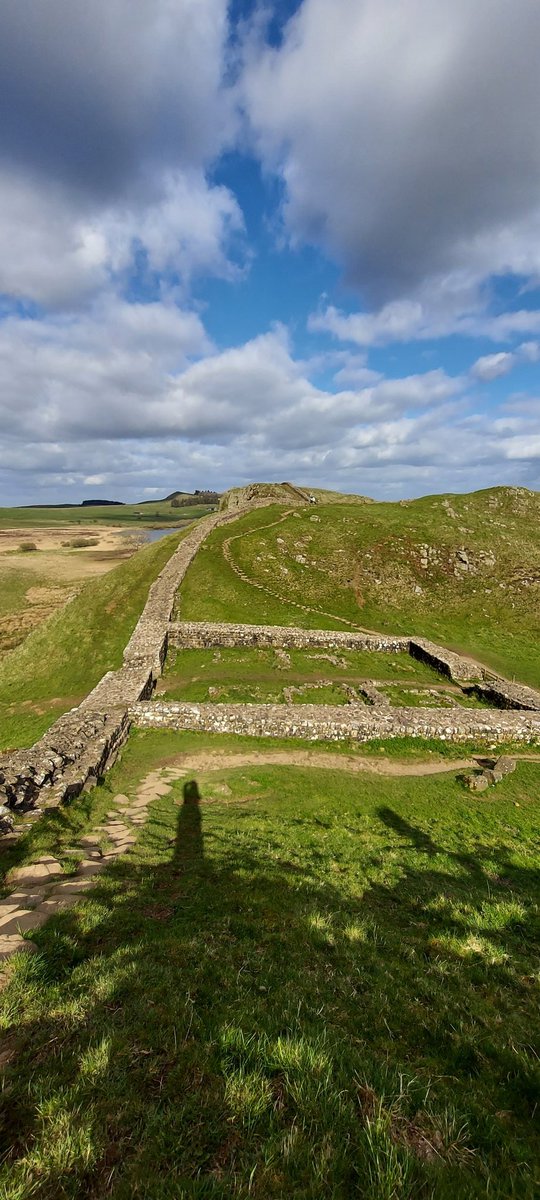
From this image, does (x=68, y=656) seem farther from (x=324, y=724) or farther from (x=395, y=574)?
(x=395, y=574)

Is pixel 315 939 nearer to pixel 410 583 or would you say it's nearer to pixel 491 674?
pixel 491 674

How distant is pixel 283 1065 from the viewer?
15.4ft

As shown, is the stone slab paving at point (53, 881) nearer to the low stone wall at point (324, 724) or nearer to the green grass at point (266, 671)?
the low stone wall at point (324, 724)

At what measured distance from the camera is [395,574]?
51844 millimetres

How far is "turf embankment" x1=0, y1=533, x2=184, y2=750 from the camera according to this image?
27.1 metres

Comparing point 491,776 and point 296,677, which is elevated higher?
point 296,677

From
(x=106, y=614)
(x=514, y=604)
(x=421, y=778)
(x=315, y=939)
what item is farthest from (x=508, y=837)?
(x=514, y=604)

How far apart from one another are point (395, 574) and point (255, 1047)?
5016 centimetres

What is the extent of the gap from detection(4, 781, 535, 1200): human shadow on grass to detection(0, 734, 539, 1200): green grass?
0.8 inches

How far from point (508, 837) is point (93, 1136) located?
50.3 feet

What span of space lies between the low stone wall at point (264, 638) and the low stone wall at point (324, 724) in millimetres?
12123

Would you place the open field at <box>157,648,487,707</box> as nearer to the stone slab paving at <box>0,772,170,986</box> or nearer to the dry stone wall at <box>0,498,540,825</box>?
the dry stone wall at <box>0,498,540,825</box>

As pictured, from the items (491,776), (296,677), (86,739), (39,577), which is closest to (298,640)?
(296,677)

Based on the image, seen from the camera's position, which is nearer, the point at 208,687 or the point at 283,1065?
the point at 283,1065
